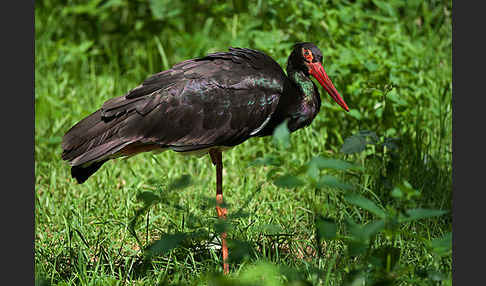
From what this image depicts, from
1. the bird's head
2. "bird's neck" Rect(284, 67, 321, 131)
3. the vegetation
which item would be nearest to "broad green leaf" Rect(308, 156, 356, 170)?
the vegetation

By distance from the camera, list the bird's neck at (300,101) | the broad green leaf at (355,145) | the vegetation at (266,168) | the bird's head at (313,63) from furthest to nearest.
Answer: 1. the bird's head at (313,63)
2. the bird's neck at (300,101)
3. the broad green leaf at (355,145)
4. the vegetation at (266,168)

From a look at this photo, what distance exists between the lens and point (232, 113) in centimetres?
→ 364

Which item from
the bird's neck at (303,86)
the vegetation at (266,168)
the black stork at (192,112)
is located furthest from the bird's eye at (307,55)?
the vegetation at (266,168)

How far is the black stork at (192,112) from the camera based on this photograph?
356 centimetres

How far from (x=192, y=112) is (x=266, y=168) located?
4.57ft

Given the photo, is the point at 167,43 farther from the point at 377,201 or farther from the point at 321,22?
the point at 377,201

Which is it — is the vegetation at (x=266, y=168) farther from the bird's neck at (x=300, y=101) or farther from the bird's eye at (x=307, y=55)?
the bird's eye at (x=307, y=55)

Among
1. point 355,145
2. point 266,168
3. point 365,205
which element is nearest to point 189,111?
point 355,145

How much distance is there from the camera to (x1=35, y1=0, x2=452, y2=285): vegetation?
261cm

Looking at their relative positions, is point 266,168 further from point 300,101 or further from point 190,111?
point 190,111

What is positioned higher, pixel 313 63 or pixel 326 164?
pixel 313 63

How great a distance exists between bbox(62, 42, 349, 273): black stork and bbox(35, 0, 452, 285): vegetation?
32cm

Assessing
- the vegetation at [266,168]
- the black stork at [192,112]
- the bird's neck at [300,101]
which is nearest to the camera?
the vegetation at [266,168]

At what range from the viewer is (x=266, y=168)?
4898 mm
